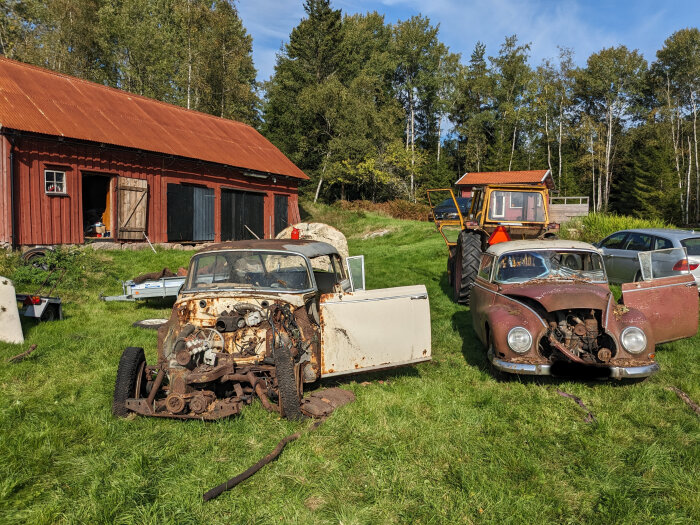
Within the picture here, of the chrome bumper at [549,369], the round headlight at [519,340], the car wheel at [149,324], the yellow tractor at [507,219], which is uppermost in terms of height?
the yellow tractor at [507,219]

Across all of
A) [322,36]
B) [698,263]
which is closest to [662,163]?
[322,36]

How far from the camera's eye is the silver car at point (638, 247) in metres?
8.38

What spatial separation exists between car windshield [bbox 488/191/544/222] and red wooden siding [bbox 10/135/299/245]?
11.0 metres

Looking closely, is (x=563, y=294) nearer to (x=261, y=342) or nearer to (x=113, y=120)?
(x=261, y=342)

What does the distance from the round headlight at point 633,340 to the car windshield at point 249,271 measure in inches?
130

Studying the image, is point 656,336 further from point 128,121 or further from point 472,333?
point 128,121

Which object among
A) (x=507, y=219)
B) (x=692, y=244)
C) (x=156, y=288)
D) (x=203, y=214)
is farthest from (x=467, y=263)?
(x=203, y=214)

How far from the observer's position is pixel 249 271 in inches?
201

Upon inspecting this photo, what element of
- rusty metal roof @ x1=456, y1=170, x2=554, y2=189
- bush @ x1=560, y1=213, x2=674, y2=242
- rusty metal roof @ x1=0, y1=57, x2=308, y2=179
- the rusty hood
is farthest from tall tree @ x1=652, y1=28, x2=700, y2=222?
the rusty hood

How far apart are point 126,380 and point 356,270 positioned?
12.1 feet

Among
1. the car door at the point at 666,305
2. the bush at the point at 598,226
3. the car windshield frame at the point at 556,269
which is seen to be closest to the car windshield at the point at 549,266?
the car windshield frame at the point at 556,269

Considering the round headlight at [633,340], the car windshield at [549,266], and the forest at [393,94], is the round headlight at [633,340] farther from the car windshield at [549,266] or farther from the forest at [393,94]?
the forest at [393,94]

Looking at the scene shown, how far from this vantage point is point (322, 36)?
1410 inches

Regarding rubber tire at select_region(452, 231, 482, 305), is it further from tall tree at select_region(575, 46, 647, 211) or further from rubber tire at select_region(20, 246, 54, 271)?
tall tree at select_region(575, 46, 647, 211)
